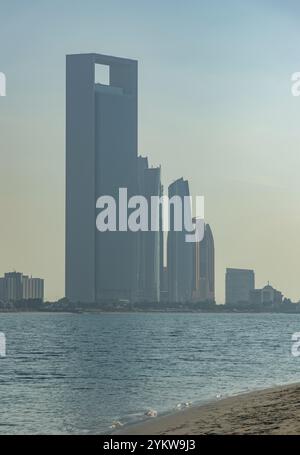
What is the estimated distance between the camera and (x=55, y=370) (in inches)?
2564

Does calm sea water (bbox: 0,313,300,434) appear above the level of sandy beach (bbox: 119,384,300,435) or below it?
below

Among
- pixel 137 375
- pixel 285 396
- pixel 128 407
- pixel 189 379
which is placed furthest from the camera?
pixel 137 375

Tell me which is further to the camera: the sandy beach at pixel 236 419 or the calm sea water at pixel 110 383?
the calm sea water at pixel 110 383

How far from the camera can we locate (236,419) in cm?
2777

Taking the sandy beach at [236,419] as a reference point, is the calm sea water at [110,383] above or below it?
below

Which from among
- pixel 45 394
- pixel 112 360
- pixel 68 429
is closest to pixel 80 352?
pixel 112 360

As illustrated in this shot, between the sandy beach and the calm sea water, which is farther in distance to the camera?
the calm sea water

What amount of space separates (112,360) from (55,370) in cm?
1499

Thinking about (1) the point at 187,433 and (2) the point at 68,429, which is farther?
(2) the point at 68,429

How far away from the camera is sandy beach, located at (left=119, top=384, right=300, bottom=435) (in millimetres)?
24781

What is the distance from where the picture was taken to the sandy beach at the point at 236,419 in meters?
24.8
